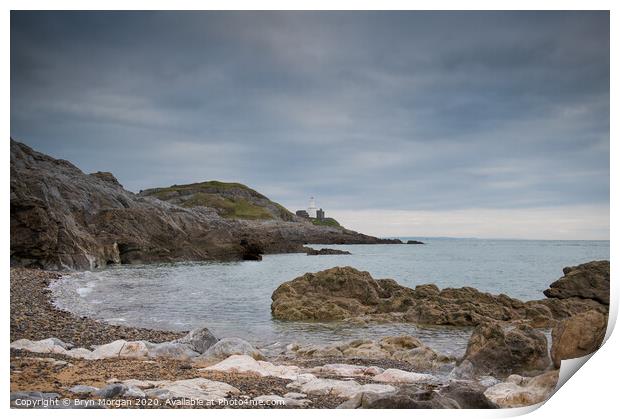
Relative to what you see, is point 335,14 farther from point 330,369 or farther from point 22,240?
point 22,240

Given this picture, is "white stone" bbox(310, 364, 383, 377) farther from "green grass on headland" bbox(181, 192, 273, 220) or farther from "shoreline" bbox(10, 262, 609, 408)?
"green grass on headland" bbox(181, 192, 273, 220)

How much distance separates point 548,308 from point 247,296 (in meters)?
8.18

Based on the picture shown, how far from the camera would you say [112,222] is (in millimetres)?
26484

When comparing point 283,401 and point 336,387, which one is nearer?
point 283,401

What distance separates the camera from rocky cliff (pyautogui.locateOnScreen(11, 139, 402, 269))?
22.6 feet

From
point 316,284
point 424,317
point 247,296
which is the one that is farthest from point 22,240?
point 424,317

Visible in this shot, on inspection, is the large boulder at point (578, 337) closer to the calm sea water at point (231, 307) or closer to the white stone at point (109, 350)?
the calm sea water at point (231, 307)

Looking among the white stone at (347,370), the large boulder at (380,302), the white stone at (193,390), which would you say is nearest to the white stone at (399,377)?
the white stone at (347,370)

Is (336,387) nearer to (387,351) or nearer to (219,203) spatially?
(387,351)

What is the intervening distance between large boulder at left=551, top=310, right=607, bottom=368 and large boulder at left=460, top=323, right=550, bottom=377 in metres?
0.33

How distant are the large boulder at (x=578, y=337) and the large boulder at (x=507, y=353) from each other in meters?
0.33

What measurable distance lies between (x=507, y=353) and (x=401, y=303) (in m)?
5.60

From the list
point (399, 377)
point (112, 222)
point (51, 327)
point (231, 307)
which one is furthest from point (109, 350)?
point (112, 222)

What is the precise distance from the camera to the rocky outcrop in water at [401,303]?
32.9 ft
